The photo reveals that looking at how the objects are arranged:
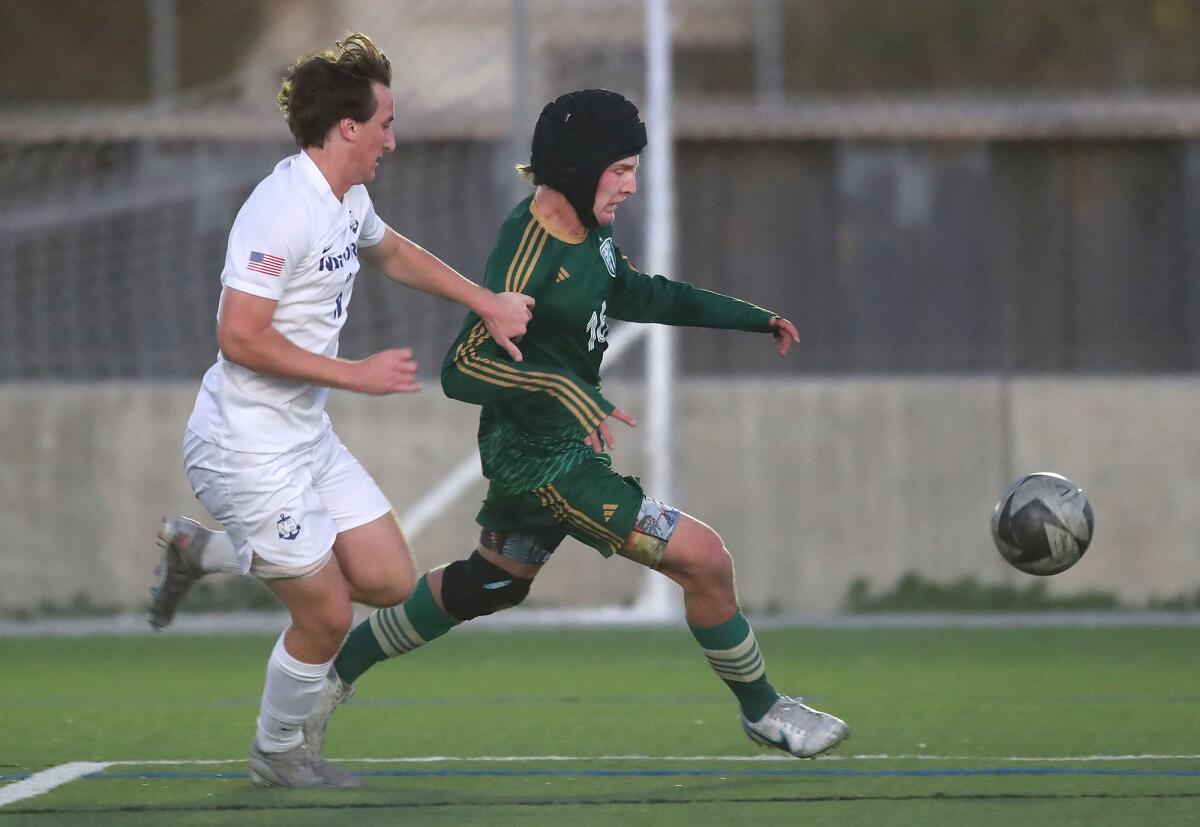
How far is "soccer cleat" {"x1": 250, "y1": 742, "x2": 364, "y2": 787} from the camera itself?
19.0 feet

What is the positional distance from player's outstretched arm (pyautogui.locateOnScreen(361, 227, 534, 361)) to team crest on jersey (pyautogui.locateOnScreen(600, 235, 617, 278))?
33 centimetres

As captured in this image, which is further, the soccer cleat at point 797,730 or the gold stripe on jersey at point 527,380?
the soccer cleat at point 797,730

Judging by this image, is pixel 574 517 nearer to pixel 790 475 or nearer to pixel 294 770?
pixel 294 770

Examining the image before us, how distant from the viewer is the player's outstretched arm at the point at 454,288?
576cm

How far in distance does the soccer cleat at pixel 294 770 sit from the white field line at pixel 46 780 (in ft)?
1.93

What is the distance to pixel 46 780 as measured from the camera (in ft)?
19.7

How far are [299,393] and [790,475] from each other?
527 cm

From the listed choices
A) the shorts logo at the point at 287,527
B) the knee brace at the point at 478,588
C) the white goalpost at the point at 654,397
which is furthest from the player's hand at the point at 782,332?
the white goalpost at the point at 654,397

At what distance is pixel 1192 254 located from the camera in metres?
12.4

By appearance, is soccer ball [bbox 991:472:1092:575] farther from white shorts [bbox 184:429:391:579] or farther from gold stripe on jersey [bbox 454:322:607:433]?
white shorts [bbox 184:429:391:579]

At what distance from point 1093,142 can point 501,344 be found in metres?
7.77

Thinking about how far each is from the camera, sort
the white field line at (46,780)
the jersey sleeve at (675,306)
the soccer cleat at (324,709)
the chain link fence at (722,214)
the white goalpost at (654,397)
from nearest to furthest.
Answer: the white field line at (46,780) → the soccer cleat at (324,709) → the jersey sleeve at (675,306) → the white goalpost at (654,397) → the chain link fence at (722,214)

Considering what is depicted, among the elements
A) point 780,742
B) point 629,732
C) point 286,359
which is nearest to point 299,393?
point 286,359

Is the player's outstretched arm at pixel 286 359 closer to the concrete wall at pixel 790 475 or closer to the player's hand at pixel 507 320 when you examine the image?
the player's hand at pixel 507 320
